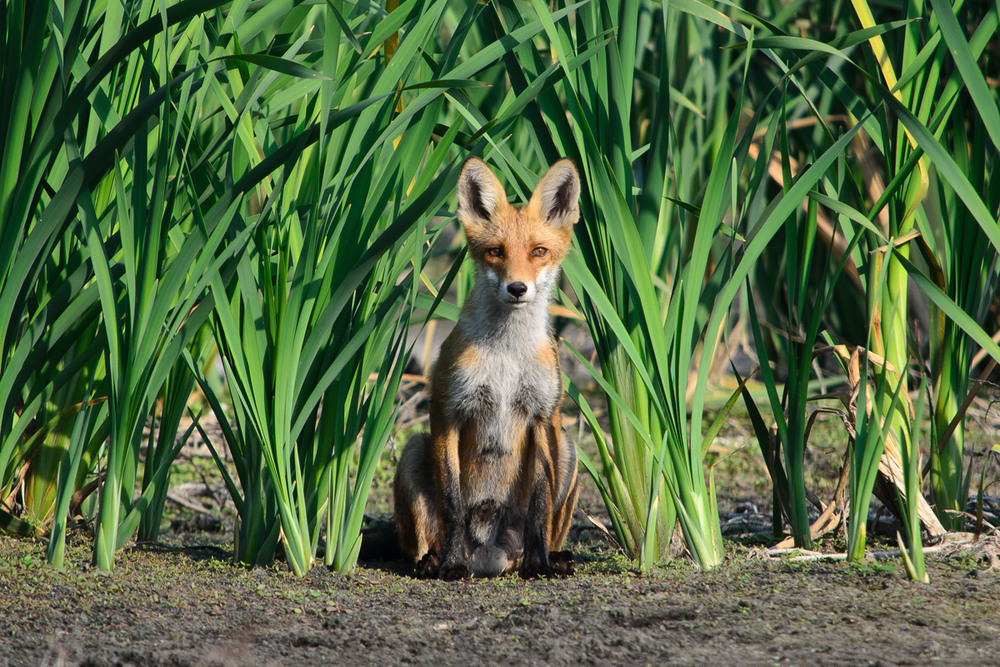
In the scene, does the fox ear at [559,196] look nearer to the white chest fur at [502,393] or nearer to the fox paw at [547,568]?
the white chest fur at [502,393]

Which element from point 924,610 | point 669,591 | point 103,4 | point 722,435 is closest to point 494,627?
point 669,591

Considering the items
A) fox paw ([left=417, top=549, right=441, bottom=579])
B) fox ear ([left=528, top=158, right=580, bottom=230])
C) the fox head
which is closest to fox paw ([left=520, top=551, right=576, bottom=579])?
fox paw ([left=417, top=549, right=441, bottom=579])

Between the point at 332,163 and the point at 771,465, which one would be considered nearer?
the point at 332,163

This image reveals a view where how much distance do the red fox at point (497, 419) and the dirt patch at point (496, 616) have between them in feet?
1.59

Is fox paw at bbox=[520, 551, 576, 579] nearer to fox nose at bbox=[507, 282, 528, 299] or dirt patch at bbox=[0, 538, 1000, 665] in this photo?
dirt patch at bbox=[0, 538, 1000, 665]

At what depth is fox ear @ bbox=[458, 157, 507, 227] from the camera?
360 cm

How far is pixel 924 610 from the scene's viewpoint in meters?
2.72

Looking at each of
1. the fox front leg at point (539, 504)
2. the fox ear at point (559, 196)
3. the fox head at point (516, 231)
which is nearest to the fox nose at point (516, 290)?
the fox head at point (516, 231)

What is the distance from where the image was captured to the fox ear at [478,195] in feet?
11.8

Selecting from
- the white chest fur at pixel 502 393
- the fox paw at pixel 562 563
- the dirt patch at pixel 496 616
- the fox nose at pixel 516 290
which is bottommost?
the dirt patch at pixel 496 616

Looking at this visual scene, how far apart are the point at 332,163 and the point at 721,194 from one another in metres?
1.36

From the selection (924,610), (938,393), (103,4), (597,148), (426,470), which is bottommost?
(924,610)

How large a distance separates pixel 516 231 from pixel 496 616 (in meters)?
1.56

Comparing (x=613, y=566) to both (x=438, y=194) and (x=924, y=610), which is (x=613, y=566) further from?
(x=438, y=194)
